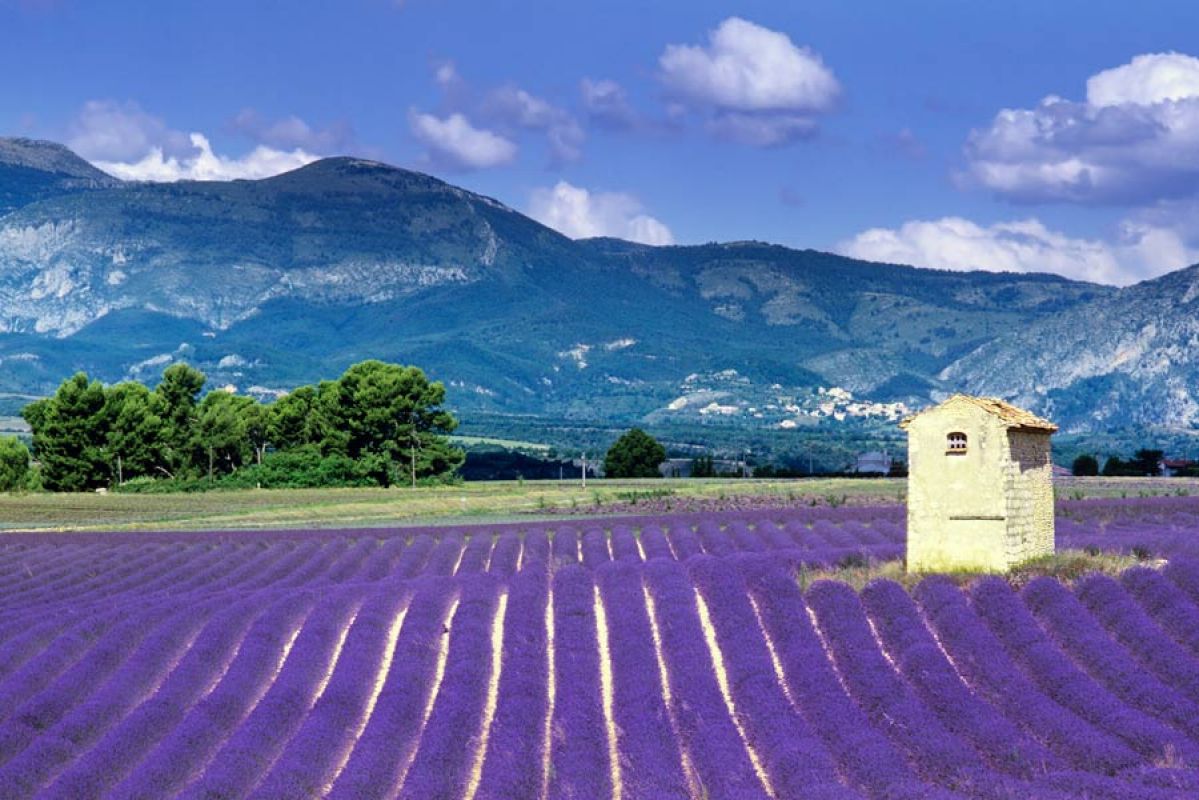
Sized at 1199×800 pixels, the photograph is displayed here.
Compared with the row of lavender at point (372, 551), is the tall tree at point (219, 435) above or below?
above

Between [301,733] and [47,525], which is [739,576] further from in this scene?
[47,525]

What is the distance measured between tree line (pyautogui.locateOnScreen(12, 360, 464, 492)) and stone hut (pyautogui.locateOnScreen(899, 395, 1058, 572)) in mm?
66575

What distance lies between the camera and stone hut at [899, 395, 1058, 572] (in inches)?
1328

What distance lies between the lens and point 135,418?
4008 inches

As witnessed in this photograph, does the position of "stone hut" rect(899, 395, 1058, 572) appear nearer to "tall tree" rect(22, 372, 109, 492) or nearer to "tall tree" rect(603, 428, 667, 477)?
"tall tree" rect(22, 372, 109, 492)

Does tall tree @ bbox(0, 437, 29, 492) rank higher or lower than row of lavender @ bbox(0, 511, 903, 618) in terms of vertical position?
higher

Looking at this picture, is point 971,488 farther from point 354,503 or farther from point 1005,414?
point 354,503

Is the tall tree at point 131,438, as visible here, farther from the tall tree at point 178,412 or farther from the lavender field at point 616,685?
the lavender field at point 616,685

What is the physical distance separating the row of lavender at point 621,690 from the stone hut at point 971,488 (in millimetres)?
1439

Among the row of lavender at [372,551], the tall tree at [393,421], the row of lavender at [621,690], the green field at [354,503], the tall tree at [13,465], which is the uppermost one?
the tall tree at [393,421]

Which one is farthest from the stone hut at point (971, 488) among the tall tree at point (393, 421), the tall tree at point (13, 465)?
the tall tree at point (13, 465)

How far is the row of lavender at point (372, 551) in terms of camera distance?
4097cm

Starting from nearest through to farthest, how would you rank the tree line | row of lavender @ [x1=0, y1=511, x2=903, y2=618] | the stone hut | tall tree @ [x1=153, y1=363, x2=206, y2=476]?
1. the stone hut
2. row of lavender @ [x1=0, y1=511, x2=903, y2=618]
3. the tree line
4. tall tree @ [x1=153, y1=363, x2=206, y2=476]

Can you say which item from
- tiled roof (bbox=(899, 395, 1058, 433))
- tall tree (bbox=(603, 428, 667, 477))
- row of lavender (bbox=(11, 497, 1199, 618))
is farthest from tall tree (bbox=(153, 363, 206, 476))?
tiled roof (bbox=(899, 395, 1058, 433))
